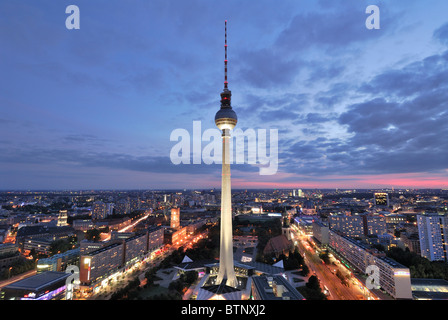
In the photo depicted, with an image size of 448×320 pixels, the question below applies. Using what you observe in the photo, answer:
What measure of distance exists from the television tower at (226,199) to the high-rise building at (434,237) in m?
26.2

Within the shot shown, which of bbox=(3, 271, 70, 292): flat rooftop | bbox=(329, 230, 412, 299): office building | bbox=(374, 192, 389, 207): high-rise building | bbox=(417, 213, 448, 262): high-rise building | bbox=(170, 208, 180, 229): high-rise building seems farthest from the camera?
bbox=(374, 192, 389, 207): high-rise building

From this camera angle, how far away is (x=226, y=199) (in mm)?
21266

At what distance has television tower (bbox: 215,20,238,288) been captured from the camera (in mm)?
20516

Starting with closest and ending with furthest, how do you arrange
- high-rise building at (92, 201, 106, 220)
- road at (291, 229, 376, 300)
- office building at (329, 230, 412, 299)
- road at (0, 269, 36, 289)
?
office building at (329, 230, 412, 299) < road at (291, 229, 376, 300) < road at (0, 269, 36, 289) < high-rise building at (92, 201, 106, 220)

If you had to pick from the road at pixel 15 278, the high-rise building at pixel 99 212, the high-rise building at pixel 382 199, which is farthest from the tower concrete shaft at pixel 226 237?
the high-rise building at pixel 382 199

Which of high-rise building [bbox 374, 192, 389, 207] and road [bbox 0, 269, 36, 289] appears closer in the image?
road [bbox 0, 269, 36, 289]

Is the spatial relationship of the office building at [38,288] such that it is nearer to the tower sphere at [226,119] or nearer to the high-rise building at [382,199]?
the tower sphere at [226,119]

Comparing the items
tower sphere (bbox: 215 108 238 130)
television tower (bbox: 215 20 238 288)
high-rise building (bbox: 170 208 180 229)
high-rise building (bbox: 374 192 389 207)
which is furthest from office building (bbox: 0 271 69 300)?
high-rise building (bbox: 374 192 389 207)

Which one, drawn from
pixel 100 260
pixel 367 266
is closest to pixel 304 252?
pixel 367 266

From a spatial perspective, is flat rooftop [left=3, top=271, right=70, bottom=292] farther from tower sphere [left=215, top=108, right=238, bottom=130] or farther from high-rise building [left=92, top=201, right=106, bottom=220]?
high-rise building [left=92, top=201, right=106, bottom=220]

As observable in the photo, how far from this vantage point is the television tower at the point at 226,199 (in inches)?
808

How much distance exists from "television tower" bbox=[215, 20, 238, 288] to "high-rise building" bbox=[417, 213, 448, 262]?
2623cm

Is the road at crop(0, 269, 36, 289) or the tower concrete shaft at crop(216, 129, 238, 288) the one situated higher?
the tower concrete shaft at crop(216, 129, 238, 288)
